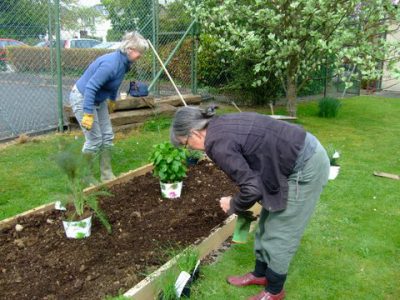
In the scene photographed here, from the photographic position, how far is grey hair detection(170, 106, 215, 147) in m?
2.46

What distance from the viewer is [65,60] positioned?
24.2ft

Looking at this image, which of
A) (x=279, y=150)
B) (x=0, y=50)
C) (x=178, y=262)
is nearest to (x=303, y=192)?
(x=279, y=150)

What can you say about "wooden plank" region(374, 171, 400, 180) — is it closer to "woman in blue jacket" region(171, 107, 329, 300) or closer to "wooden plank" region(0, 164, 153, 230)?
"wooden plank" region(0, 164, 153, 230)

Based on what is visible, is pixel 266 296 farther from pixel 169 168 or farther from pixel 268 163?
pixel 169 168

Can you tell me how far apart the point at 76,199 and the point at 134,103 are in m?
4.86

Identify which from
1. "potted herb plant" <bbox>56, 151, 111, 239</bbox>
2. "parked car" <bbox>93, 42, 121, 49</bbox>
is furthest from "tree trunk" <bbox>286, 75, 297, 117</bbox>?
"potted herb plant" <bbox>56, 151, 111, 239</bbox>

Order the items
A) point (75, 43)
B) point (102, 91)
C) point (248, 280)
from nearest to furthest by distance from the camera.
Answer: point (248, 280) < point (102, 91) < point (75, 43)

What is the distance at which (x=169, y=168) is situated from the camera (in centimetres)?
428

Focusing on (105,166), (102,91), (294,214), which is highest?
(102,91)

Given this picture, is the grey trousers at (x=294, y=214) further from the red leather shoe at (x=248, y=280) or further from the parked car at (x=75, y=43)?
the parked car at (x=75, y=43)

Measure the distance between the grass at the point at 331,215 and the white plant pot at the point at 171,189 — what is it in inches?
36.9

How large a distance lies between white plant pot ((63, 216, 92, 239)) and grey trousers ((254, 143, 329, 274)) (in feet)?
4.66

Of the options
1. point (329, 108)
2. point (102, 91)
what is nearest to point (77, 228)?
point (102, 91)

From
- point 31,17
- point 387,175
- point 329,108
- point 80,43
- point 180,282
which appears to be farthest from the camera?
point 329,108
